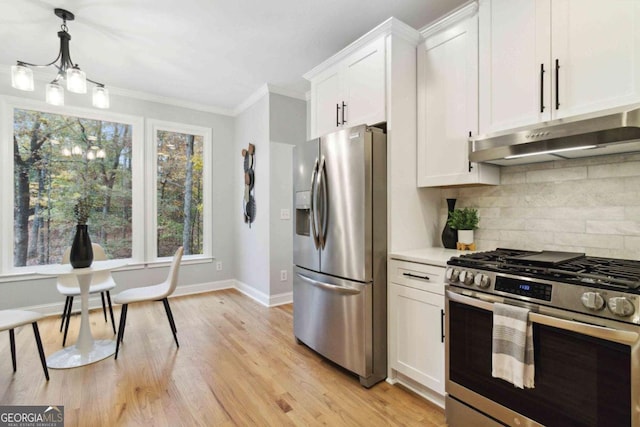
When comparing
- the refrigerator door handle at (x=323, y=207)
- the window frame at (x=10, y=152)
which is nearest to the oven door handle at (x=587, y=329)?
the refrigerator door handle at (x=323, y=207)

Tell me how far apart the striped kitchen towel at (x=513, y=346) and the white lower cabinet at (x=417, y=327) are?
422mm

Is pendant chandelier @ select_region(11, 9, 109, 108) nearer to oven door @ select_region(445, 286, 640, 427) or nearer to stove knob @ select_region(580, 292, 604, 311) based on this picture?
oven door @ select_region(445, 286, 640, 427)

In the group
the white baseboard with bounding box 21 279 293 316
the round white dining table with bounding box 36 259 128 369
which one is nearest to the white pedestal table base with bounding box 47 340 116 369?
the round white dining table with bounding box 36 259 128 369

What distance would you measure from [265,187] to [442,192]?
7.21ft

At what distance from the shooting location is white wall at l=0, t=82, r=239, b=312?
3385 millimetres

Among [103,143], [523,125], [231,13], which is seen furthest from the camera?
[103,143]

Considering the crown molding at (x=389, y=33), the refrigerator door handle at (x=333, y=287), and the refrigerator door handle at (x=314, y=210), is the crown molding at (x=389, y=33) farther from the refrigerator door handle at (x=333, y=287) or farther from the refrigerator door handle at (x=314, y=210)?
the refrigerator door handle at (x=333, y=287)

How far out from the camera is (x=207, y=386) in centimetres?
211

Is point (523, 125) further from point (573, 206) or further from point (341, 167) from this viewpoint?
point (341, 167)

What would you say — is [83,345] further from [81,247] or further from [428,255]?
[428,255]

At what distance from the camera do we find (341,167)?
7.32 ft

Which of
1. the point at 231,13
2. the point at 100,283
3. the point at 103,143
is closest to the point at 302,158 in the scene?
the point at 231,13

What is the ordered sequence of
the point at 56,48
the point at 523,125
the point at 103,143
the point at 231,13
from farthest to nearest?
the point at 103,143 < the point at 56,48 < the point at 231,13 < the point at 523,125

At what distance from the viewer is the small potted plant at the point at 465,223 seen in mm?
2191
